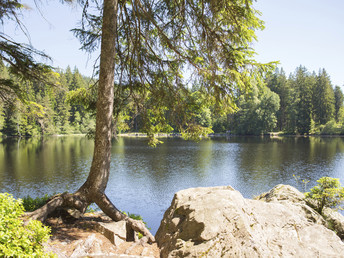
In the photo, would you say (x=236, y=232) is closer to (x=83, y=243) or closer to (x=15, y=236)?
(x=83, y=243)

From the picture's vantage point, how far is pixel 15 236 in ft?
7.84

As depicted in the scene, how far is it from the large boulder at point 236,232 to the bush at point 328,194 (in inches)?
91.6

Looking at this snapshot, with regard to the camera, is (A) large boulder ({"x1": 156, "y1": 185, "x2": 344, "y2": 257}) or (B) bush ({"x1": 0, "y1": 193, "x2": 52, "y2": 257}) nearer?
(B) bush ({"x1": 0, "y1": 193, "x2": 52, "y2": 257})

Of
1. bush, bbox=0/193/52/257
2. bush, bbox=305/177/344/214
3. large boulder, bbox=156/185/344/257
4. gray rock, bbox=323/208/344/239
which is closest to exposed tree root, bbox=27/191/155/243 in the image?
large boulder, bbox=156/185/344/257

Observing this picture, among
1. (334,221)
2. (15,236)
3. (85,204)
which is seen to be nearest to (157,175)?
(334,221)

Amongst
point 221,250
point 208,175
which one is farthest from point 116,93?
point 208,175

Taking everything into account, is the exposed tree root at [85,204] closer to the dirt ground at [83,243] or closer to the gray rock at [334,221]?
the dirt ground at [83,243]

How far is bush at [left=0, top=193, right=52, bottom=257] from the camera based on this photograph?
220cm

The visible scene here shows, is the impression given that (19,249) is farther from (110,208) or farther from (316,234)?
(316,234)

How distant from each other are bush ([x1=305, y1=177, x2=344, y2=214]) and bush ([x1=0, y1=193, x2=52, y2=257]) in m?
6.73

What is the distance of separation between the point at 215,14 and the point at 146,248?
4796 mm

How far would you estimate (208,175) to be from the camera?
19.3 meters

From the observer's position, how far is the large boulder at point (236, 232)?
3697 millimetres

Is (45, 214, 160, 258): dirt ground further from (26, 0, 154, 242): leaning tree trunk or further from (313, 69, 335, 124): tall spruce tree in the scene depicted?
(313, 69, 335, 124): tall spruce tree
